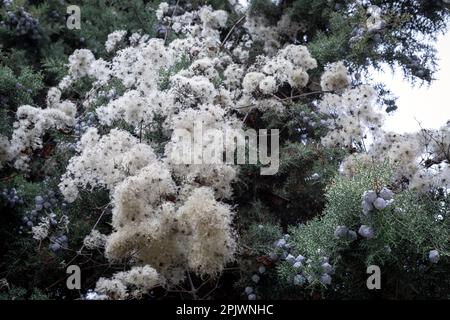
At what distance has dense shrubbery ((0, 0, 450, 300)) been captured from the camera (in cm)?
212

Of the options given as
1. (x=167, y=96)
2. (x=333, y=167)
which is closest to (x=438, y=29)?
(x=333, y=167)

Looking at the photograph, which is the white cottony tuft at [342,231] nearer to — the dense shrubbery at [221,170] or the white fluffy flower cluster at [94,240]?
the dense shrubbery at [221,170]

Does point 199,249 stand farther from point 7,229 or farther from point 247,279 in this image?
point 7,229

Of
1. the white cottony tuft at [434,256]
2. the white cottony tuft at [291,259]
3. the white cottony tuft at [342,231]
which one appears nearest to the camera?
the white cottony tuft at [434,256]

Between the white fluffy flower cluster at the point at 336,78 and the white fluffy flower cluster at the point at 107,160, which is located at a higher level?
the white fluffy flower cluster at the point at 336,78

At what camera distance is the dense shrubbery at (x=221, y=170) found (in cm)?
212

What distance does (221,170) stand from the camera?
2.39 meters

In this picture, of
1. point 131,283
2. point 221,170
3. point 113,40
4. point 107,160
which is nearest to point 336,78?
point 221,170

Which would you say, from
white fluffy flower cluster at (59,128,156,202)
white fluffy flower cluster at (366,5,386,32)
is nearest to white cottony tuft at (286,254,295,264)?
white fluffy flower cluster at (59,128,156,202)

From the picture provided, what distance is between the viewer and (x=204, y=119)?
8.40ft

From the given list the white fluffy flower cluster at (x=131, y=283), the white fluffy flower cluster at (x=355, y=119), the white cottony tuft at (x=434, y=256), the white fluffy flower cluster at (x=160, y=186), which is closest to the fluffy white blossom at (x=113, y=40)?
the white fluffy flower cluster at (x=160, y=186)

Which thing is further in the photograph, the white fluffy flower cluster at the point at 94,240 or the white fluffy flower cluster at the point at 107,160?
the white fluffy flower cluster at the point at 94,240

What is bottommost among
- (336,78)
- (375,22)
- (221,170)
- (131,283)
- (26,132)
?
(131,283)

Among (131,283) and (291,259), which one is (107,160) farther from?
(291,259)
